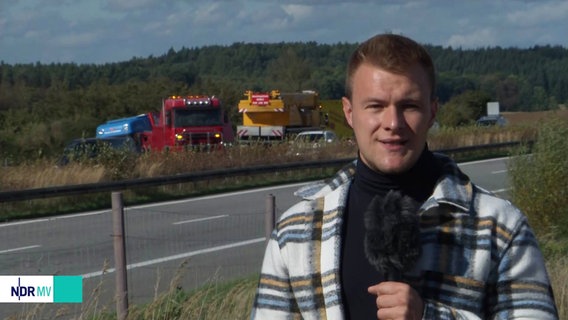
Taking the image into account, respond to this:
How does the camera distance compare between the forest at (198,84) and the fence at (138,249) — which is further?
the forest at (198,84)

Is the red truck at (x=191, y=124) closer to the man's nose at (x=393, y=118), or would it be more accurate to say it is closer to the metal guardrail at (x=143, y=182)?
the metal guardrail at (x=143, y=182)

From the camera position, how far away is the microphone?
240cm

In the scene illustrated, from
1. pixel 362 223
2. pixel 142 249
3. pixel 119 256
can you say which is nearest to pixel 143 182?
pixel 142 249

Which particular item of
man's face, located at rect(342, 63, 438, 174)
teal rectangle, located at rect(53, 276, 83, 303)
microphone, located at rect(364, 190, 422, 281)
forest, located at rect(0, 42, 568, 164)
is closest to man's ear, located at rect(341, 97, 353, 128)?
man's face, located at rect(342, 63, 438, 174)

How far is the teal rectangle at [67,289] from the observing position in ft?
26.4

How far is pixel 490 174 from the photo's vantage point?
85.9 ft

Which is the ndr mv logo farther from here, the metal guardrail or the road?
the metal guardrail

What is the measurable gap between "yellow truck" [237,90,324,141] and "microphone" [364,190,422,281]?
44151mm

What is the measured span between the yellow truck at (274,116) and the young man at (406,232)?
144ft

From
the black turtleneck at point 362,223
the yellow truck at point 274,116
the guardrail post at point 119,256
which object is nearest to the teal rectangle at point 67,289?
the guardrail post at point 119,256

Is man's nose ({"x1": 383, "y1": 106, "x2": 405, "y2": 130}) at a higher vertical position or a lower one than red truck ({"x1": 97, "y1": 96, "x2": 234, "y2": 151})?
higher

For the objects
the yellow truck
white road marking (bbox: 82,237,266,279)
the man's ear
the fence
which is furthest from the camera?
the yellow truck

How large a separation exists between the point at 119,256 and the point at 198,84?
7544 cm

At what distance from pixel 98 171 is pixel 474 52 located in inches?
4171
